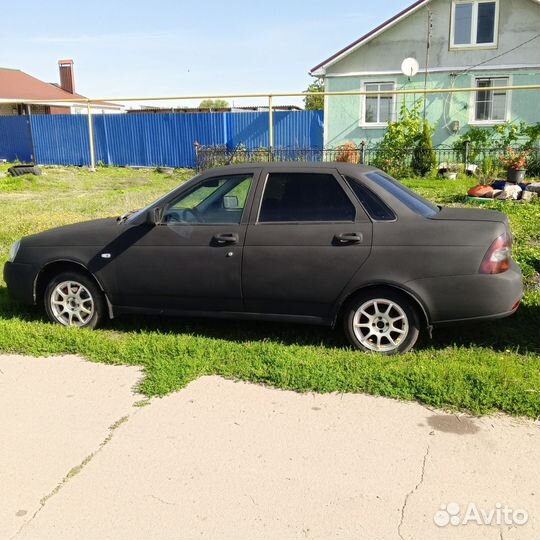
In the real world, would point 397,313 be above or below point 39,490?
above

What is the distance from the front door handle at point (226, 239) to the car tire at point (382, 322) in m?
1.08

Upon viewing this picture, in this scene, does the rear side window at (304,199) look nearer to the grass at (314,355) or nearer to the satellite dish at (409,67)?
the grass at (314,355)

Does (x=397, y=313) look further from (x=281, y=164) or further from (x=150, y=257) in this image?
(x=150, y=257)

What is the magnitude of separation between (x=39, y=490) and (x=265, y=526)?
1.26 m

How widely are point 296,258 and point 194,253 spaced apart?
0.90 metres

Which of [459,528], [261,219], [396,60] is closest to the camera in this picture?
[459,528]

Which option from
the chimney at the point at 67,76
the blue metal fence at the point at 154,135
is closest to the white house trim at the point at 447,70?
the blue metal fence at the point at 154,135

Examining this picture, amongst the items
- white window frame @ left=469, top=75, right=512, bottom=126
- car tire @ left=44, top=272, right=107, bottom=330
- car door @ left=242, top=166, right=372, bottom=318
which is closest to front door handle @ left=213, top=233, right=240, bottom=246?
car door @ left=242, top=166, right=372, bottom=318

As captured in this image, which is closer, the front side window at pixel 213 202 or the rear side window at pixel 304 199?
the rear side window at pixel 304 199

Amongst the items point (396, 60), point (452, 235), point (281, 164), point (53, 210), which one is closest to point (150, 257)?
point (281, 164)

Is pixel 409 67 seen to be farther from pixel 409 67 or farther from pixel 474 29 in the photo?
pixel 474 29

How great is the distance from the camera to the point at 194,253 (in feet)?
15.9

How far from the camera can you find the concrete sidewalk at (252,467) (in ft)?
9.02

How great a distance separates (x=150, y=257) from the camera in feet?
16.3
